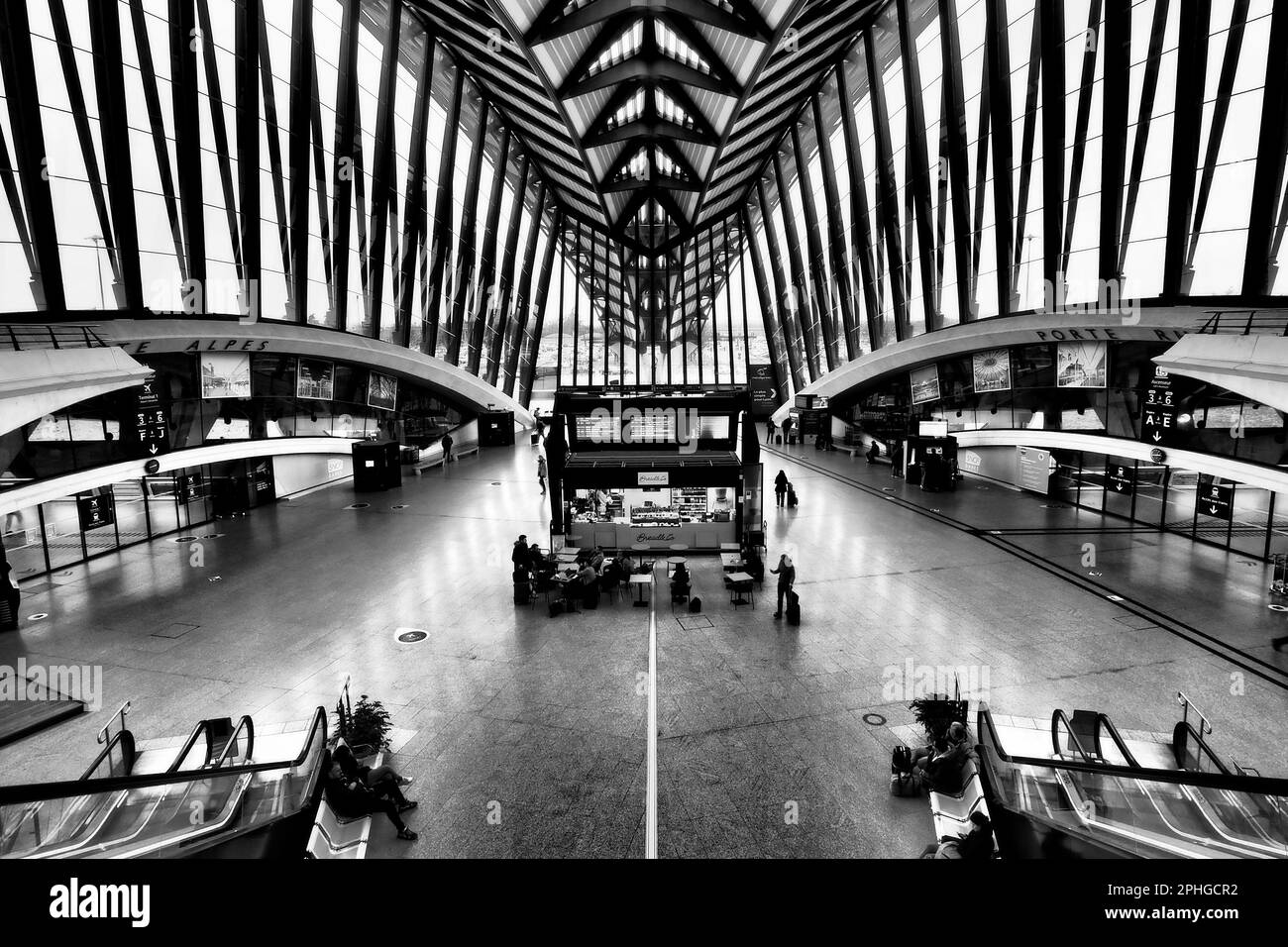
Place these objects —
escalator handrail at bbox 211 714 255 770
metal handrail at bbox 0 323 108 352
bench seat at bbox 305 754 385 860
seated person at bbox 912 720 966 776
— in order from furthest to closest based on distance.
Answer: metal handrail at bbox 0 323 108 352, escalator handrail at bbox 211 714 255 770, seated person at bbox 912 720 966 776, bench seat at bbox 305 754 385 860

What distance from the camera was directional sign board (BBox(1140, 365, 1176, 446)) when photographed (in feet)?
54.7

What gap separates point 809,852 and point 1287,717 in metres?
7.16

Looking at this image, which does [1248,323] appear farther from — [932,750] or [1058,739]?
[932,750]

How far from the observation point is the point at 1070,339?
20.1 m

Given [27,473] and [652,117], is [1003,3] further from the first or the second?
[27,473]

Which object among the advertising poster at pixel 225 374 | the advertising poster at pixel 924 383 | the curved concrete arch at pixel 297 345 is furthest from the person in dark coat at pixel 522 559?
the advertising poster at pixel 924 383

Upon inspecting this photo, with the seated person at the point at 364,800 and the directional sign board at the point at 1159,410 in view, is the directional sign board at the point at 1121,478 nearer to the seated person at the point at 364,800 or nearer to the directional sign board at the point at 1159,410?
the directional sign board at the point at 1159,410

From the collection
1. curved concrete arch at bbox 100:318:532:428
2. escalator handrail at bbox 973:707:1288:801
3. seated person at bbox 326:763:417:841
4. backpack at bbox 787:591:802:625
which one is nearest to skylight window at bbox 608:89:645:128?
curved concrete arch at bbox 100:318:532:428

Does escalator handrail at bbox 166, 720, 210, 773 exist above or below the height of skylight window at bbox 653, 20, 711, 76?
below

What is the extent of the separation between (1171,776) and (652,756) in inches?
186

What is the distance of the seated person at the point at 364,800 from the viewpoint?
6043 millimetres

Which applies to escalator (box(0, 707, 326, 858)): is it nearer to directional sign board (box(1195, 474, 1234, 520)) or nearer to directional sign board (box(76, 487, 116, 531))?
directional sign board (box(76, 487, 116, 531))

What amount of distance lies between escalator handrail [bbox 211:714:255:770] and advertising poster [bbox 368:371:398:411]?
940 inches

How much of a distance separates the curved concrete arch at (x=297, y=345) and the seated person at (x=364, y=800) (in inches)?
625
